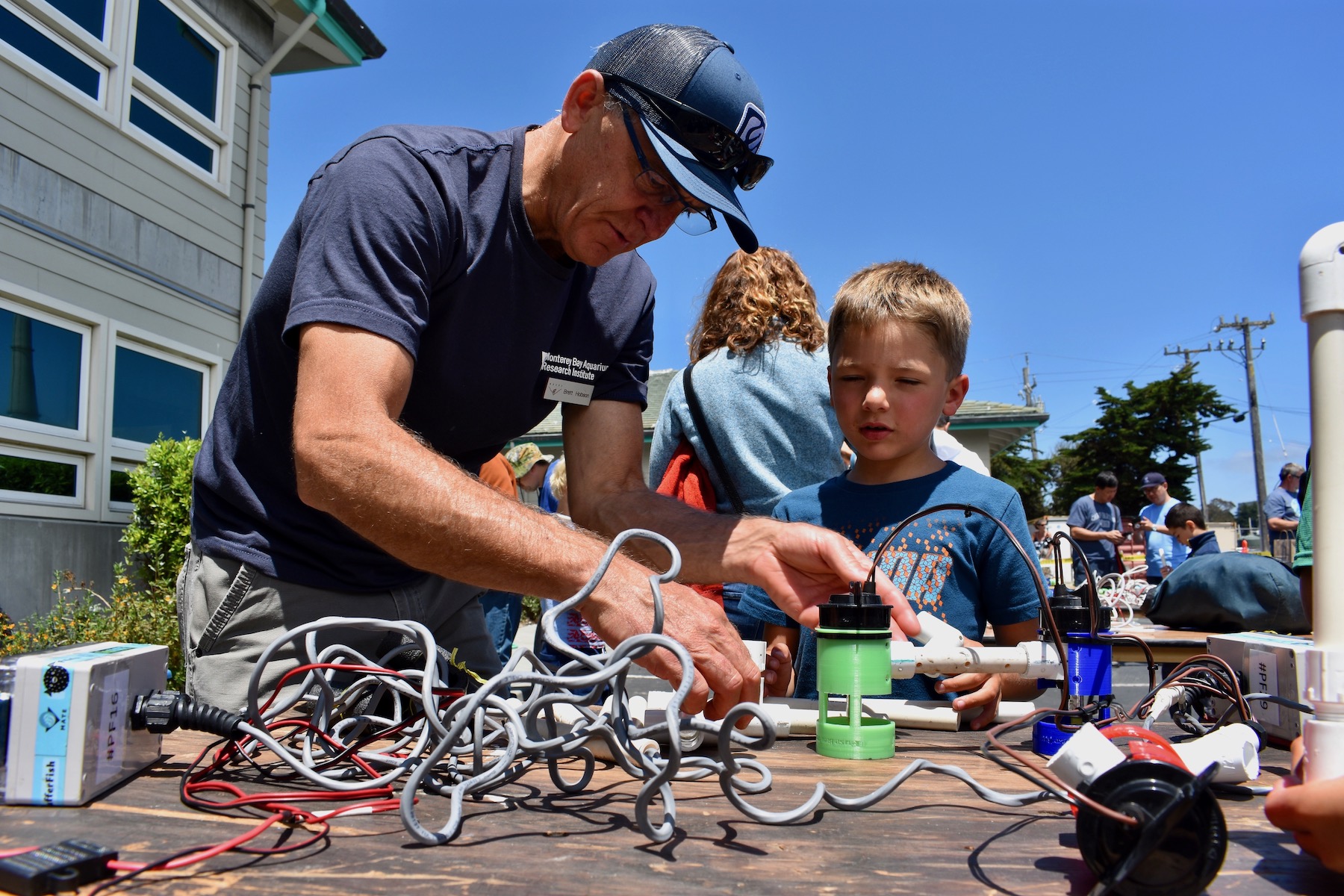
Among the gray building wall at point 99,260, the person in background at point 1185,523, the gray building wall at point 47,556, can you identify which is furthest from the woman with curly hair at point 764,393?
the person in background at point 1185,523

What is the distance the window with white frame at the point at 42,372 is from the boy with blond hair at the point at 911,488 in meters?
5.80

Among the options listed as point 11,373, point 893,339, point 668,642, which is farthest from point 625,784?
point 11,373

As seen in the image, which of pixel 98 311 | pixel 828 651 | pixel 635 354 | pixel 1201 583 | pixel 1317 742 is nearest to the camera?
pixel 1317 742

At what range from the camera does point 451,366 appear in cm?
174

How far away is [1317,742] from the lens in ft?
2.17

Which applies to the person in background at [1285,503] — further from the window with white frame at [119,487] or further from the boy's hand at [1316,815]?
the window with white frame at [119,487]

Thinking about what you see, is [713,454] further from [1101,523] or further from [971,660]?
[1101,523]

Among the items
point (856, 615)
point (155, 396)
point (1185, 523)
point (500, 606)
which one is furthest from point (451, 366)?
point (1185, 523)

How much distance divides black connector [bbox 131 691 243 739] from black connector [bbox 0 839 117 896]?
1.08 feet

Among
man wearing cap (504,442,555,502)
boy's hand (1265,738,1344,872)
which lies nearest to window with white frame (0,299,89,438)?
man wearing cap (504,442,555,502)

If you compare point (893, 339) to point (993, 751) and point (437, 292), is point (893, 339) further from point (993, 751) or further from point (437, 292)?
point (993, 751)

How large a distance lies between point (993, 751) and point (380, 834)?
30.2 inches

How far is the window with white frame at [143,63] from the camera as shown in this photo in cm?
615

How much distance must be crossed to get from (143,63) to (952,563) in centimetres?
781
